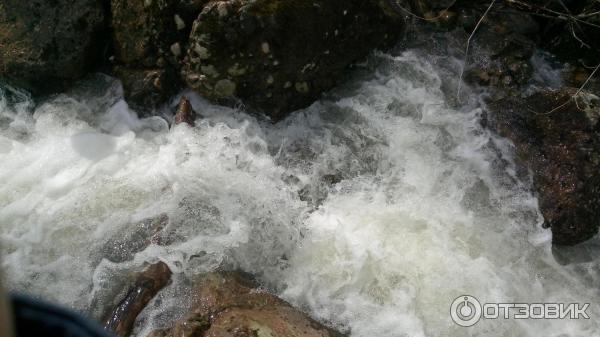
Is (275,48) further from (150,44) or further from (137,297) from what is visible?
(137,297)

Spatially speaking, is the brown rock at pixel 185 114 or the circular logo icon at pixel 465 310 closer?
the circular logo icon at pixel 465 310

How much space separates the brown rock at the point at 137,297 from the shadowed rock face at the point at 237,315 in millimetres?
239

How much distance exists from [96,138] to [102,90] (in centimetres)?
64

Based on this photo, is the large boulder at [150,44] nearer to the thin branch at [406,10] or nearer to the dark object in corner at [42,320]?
the thin branch at [406,10]

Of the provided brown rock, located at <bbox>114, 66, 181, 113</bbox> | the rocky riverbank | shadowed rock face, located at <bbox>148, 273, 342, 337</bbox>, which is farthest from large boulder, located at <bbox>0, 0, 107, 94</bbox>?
shadowed rock face, located at <bbox>148, 273, 342, 337</bbox>

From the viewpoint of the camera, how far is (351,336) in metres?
3.28

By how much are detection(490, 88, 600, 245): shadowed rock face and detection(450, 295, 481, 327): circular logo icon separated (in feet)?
3.63

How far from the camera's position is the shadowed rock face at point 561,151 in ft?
13.2

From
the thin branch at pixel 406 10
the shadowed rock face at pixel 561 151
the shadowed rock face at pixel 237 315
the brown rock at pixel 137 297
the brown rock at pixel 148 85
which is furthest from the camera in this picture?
the thin branch at pixel 406 10

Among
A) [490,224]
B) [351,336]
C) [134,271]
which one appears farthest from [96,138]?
[490,224]

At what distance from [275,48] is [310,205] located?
4.71ft

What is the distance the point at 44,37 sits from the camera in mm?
4480

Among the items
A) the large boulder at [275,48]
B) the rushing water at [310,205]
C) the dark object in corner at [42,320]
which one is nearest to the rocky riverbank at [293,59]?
the large boulder at [275,48]


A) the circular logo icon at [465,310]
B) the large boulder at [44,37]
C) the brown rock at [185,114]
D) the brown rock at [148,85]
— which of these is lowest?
the circular logo icon at [465,310]
